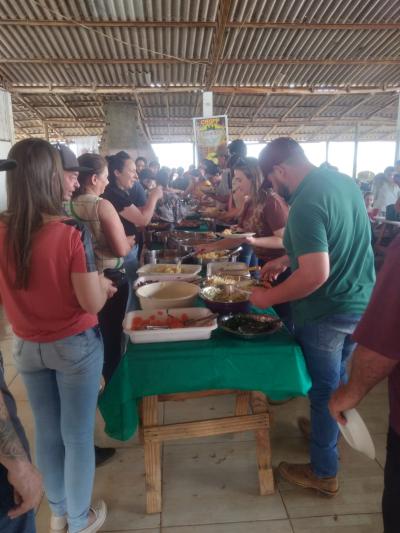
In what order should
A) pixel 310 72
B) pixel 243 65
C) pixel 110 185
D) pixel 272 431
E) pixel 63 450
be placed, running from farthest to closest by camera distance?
pixel 310 72, pixel 243 65, pixel 110 185, pixel 272 431, pixel 63 450

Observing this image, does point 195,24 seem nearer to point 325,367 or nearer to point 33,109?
point 325,367

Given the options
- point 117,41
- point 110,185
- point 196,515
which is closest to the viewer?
point 196,515

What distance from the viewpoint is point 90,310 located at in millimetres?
1385

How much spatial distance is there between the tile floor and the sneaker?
1.5 inches

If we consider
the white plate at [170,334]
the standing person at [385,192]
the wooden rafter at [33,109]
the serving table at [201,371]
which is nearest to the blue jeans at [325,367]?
the serving table at [201,371]

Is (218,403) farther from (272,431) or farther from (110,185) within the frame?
(110,185)

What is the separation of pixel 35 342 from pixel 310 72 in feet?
25.1

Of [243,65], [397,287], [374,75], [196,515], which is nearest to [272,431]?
[196,515]

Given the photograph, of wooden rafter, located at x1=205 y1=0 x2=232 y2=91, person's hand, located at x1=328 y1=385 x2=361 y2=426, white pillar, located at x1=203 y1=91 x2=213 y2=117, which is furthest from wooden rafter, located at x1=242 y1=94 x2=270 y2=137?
person's hand, located at x1=328 y1=385 x2=361 y2=426

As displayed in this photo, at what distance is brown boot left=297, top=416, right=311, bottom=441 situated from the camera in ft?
7.68

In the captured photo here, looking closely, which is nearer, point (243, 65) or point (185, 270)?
point (185, 270)

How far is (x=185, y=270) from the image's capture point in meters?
2.51

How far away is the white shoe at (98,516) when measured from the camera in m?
1.64

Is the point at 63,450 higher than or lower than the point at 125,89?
lower
